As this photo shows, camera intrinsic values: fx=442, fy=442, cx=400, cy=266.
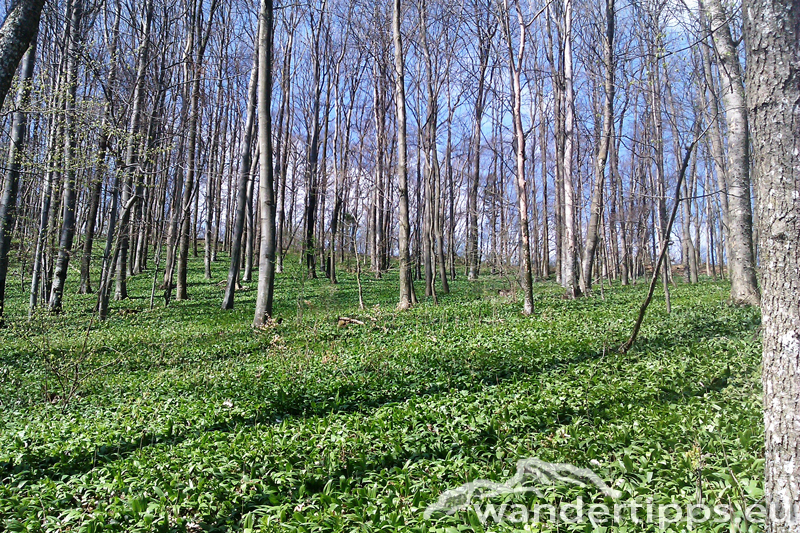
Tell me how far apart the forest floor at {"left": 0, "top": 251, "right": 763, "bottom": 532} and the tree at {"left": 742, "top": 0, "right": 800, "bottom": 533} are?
367mm

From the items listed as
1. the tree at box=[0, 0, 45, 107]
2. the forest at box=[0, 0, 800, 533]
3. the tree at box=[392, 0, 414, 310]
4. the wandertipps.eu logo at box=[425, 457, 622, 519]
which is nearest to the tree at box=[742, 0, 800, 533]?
the forest at box=[0, 0, 800, 533]

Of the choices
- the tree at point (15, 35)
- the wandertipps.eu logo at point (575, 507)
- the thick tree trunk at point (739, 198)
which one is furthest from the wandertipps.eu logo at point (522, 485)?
the thick tree trunk at point (739, 198)

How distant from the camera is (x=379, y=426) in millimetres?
4266

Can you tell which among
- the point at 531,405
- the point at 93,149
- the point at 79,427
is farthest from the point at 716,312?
the point at 93,149

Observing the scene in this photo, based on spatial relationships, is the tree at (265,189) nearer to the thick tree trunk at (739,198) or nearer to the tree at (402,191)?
the tree at (402,191)

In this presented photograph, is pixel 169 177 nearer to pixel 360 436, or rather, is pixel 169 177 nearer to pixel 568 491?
pixel 360 436

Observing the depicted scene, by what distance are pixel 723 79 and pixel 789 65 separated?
9.28 meters

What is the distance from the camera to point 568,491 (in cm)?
292

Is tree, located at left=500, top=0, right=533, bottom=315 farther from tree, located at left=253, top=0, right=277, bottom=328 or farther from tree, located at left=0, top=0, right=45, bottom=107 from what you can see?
tree, located at left=0, top=0, right=45, bottom=107

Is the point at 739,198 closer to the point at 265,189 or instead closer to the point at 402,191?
the point at 402,191

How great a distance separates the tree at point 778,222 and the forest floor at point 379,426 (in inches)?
14.4

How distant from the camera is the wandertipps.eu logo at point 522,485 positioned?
115 inches

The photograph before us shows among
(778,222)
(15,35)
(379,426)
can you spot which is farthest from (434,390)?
(15,35)

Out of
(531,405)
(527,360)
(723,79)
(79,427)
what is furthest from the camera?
(723,79)
